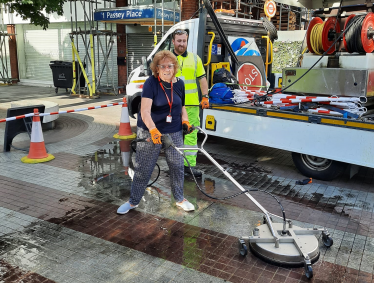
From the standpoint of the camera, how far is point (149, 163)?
4566mm

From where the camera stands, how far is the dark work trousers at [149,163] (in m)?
4.52

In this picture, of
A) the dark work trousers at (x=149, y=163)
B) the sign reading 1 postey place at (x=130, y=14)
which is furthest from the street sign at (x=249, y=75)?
the sign reading 1 postey place at (x=130, y=14)

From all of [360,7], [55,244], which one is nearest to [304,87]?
[360,7]

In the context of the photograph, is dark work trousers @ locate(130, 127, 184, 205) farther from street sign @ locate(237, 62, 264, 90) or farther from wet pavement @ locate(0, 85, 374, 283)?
street sign @ locate(237, 62, 264, 90)

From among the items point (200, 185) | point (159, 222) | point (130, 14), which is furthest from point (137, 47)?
point (159, 222)

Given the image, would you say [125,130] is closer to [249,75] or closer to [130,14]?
[249,75]

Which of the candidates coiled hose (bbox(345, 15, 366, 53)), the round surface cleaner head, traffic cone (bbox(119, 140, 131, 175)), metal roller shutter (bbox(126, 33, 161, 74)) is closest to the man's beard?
traffic cone (bbox(119, 140, 131, 175))

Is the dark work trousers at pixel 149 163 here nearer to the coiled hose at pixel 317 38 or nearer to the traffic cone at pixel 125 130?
the coiled hose at pixel 317 38

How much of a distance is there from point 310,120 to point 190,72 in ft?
6.28

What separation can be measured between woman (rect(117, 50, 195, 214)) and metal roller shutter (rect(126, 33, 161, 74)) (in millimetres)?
12933

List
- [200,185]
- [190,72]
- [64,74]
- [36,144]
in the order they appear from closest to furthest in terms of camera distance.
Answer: [190,72] → [200,185] → [36,144] → [64,74]

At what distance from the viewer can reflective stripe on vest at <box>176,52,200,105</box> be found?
5.68 meters

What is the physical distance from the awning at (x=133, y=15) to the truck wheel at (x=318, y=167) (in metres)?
9.70

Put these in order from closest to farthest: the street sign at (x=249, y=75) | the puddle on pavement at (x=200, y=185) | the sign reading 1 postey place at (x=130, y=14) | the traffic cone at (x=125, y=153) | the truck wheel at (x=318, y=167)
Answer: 1. the puddle on pavement at (x=200, y=185)
2. the truck wheel at (x=318, y=167)
3. the traffic cone at (x=125, y=153)
4. the street sign at (x=249, y=75)
5. the sign reading 1 postey place at (x=130, y=14)
